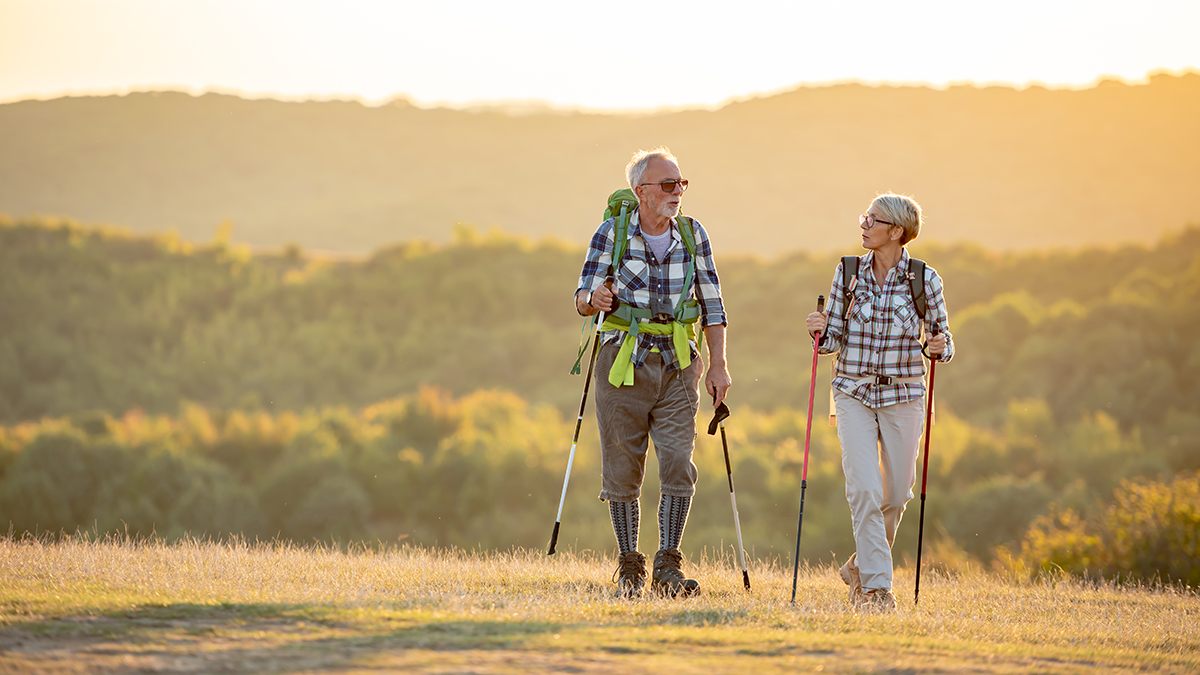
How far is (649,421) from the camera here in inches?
259

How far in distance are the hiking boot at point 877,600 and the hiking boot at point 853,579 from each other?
46mm

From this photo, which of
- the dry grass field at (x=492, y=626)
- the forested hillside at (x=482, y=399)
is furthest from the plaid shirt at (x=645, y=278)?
the forested hillside at (x=482, y=399)

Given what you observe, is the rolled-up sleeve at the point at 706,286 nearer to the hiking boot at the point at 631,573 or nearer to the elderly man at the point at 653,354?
the elderly man at the point at 653,354

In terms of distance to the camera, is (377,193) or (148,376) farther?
(377,193)

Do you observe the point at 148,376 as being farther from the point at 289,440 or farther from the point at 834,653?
the point at 834,653

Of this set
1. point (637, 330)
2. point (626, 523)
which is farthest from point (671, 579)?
point (637, 330)

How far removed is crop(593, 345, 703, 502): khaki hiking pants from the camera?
6441 millimetres

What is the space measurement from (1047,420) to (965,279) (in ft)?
63.3

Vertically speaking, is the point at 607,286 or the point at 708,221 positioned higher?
the point at 708,221

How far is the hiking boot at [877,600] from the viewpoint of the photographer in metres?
6.34

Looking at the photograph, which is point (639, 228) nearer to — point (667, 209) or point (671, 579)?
point (667, 209)

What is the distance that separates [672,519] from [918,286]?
1848 millimetres

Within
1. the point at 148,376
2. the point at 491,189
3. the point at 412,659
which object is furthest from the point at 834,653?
the point at 491,189

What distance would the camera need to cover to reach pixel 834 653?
16.2 ft
